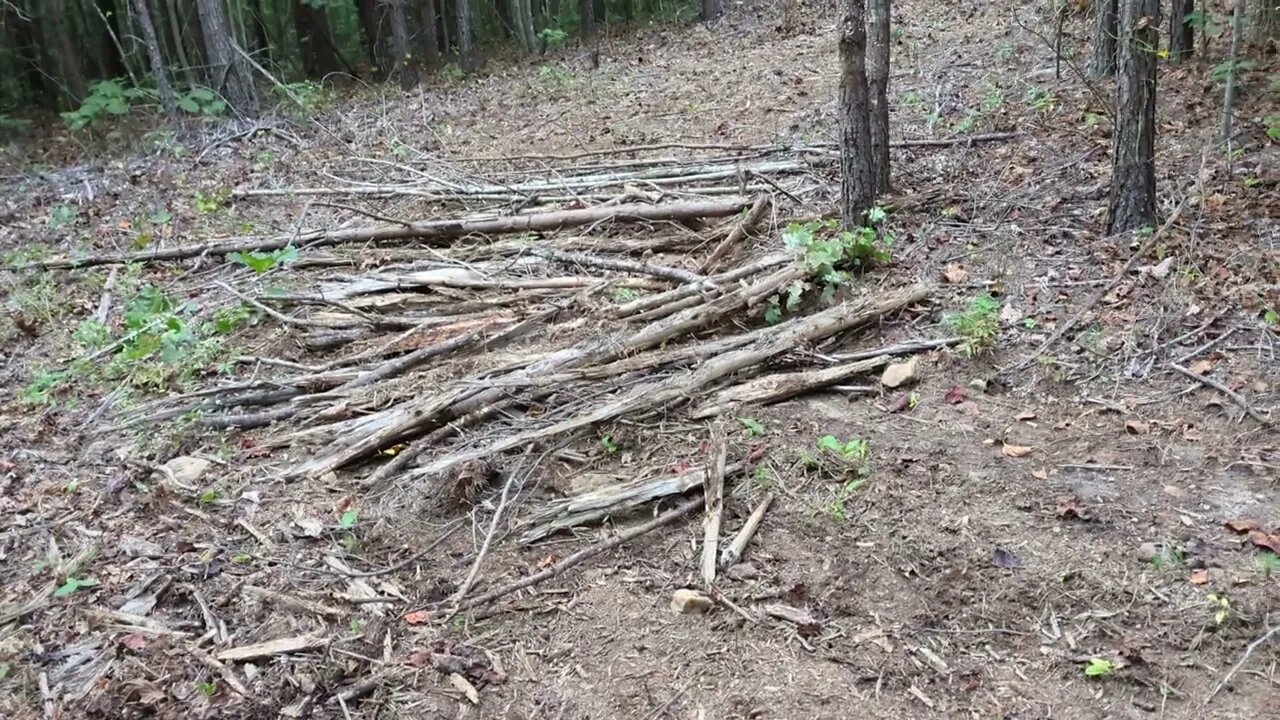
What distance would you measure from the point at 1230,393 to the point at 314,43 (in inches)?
811

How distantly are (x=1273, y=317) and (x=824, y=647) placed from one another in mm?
3416

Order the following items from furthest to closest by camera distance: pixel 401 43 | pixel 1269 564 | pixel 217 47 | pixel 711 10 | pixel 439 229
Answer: pixel 711 10
pixel 401 43
pixel 217 47
pixel 439 229
pixel 1269 564

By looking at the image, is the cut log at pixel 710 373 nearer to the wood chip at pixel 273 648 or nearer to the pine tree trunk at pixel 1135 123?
the wood chip at pixel 273 648

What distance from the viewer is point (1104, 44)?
8906 mm

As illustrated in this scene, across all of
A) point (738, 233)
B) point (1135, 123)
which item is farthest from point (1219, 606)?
point (738, 233)

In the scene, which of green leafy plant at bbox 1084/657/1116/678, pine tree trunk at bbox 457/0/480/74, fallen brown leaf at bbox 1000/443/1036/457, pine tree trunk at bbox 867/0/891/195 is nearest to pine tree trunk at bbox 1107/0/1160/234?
pine tree trunk at bbox 867/0/891/195

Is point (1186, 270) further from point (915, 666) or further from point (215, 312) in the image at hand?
point (215, 312)

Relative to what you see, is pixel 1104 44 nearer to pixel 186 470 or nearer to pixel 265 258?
pixel 265 258

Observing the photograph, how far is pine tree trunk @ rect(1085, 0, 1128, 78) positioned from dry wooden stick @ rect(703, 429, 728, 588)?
7.10 meters

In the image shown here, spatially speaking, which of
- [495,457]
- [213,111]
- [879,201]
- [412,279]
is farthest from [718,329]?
[213,111]

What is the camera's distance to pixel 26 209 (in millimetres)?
9414

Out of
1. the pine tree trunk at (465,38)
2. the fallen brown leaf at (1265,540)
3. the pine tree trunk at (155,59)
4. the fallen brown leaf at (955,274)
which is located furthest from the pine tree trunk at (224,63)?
the fallen brown leaf at (1265,540)

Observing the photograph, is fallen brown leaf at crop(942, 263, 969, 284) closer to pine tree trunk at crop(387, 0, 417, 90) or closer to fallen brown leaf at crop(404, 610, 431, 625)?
fallen brown leaf at crop(404, 610, 431, 625)

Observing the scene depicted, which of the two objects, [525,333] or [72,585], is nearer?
[72,585]
